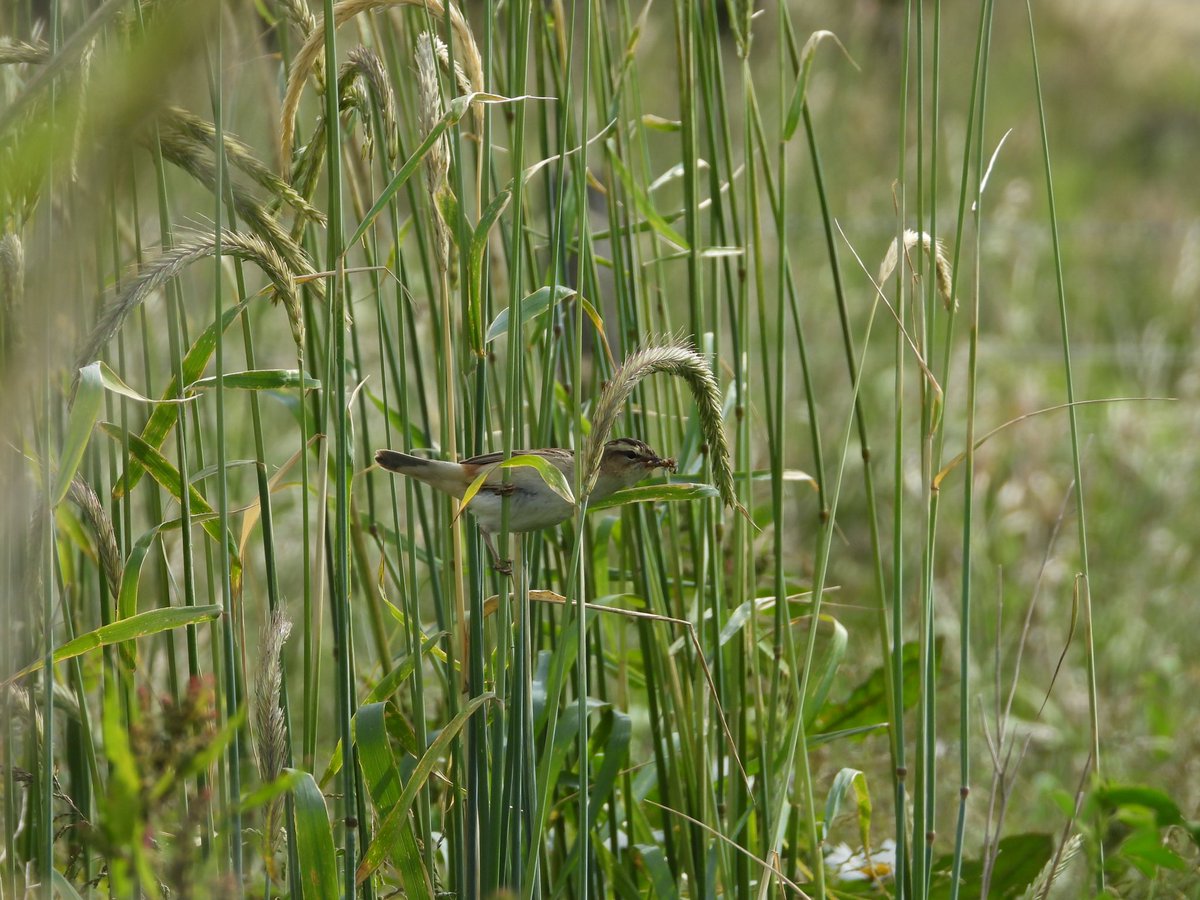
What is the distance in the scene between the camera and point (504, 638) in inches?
42.9

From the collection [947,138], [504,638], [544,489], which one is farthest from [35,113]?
[947,138]

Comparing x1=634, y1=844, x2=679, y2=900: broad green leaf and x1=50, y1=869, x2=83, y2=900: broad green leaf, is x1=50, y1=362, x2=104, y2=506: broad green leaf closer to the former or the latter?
x1=50, y1=869, x2=83, y2=900: broad green leaf

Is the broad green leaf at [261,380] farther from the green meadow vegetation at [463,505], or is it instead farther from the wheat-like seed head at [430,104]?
the wheat-like seed head at [430,104]

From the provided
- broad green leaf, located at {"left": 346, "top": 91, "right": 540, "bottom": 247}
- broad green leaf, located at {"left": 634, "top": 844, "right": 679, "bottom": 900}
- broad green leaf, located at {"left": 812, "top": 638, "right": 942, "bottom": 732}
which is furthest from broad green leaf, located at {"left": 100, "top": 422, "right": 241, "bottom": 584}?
broad green leaf, located at {"left": 812, "top": 638, "right": 942, "bottom": 732}

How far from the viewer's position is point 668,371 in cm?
100

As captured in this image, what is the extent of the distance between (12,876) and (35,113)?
729mm

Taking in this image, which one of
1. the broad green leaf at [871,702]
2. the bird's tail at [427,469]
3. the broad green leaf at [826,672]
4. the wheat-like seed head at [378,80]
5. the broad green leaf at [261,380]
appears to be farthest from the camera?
the broad green leaf at [871,702]

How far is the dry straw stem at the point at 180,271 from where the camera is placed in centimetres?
86

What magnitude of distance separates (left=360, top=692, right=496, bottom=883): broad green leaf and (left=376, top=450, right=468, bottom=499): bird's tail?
24 cm

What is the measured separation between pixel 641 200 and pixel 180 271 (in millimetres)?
650

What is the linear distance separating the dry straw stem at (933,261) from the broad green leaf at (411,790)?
0.58 meters

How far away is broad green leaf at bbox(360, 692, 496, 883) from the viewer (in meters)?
1.03

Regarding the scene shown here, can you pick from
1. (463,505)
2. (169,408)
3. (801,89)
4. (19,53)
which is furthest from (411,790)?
(801,89)

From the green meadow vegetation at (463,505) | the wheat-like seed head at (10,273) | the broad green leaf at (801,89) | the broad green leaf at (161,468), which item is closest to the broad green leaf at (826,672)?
the green meadow vegetation at (463,505)
